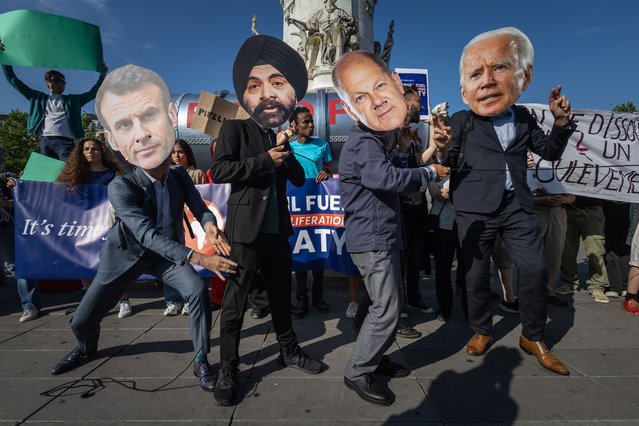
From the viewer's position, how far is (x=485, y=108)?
8.55ft

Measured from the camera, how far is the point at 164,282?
8.35 feet

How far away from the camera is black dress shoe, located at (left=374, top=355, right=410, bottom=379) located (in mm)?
2348

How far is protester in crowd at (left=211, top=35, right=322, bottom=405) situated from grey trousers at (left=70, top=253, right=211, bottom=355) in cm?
25

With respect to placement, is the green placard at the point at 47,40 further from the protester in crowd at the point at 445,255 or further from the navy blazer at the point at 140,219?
the protester in crowd at the point at 445,255

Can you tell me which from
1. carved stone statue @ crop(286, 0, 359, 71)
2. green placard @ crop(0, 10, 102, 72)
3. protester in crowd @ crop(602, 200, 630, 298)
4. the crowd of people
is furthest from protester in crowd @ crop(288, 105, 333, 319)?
carved stone statue @ crop(286, 0, 359, 71)

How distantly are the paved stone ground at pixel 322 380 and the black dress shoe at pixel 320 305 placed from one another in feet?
0.75

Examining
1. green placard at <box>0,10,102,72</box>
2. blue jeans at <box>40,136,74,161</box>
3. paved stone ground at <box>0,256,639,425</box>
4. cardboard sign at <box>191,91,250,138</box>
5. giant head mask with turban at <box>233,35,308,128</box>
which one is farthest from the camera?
blue jeans at <box>40,136,74,161</box>

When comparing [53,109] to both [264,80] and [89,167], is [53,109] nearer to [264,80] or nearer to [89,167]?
[89,167]

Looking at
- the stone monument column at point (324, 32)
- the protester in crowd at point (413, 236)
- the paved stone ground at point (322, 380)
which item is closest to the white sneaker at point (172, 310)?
the paved stone ground at point (322, 380)

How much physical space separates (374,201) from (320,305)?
2124mm

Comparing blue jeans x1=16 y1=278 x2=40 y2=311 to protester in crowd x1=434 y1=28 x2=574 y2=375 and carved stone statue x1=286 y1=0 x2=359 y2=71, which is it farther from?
carved stone statue x1=286 y1=0 x2=359 y2=71

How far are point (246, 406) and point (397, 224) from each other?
4.93ft

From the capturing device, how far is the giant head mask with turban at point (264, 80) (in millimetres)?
2285

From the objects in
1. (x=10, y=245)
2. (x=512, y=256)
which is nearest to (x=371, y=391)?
(x=512, y=256)
